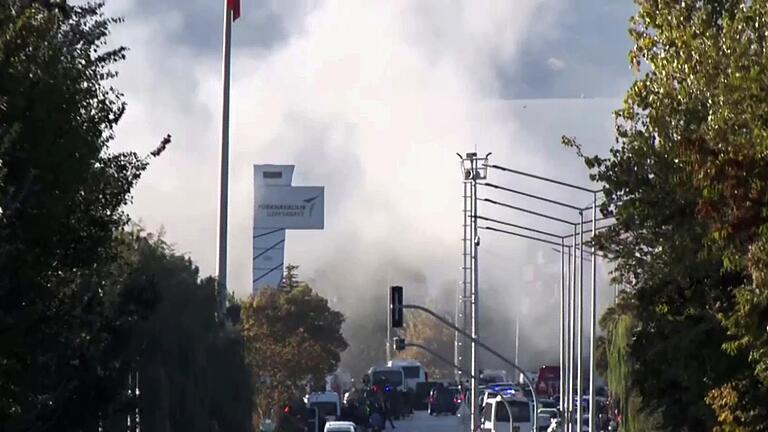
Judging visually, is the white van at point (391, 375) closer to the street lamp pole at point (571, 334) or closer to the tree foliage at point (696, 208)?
the street lamp pole at point (571, 334)

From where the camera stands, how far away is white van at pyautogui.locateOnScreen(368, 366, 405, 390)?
10606 cm

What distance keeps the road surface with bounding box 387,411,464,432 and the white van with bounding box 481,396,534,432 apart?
1219 cm

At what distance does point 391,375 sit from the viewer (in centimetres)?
10819

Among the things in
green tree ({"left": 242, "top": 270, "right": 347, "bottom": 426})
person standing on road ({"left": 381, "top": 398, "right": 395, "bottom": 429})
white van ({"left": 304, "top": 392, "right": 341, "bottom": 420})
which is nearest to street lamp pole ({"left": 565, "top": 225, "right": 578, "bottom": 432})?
white van ({"left": 304, "top": 392, "right": 341, "bottom": 420})

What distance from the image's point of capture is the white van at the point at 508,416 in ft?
212

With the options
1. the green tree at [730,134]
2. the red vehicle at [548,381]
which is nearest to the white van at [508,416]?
the red vehicle at [548,381]

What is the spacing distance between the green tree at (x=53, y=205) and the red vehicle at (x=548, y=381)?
70.6 meters

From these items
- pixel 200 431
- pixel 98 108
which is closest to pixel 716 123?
pixel 98 108

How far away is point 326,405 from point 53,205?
59.4m

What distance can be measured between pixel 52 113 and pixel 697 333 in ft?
38.8

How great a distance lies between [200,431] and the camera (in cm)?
3978

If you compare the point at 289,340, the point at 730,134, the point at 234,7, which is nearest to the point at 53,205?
the point at 730,134

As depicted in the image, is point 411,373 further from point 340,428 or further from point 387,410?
point 340,428

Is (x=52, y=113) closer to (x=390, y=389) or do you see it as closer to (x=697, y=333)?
(x=697, y=333)
